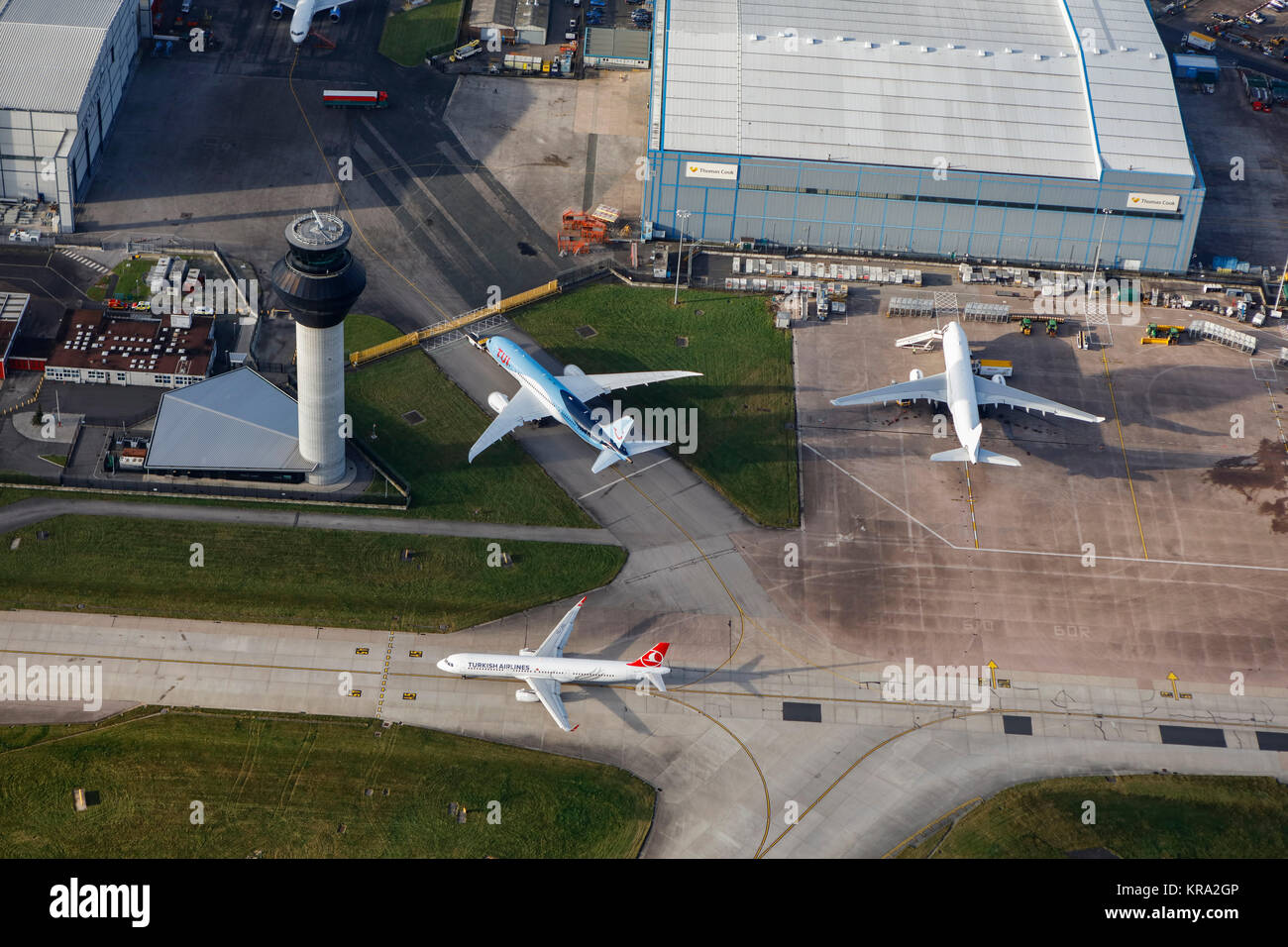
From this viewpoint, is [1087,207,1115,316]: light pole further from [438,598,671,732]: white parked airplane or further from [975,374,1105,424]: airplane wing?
[438,598,671,732]: white parked airplane

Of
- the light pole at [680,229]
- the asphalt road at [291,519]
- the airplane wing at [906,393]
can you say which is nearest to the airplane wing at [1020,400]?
the airplane wing at [906,393]

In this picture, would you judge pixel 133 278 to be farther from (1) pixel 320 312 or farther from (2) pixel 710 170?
(2) pixel 710 170

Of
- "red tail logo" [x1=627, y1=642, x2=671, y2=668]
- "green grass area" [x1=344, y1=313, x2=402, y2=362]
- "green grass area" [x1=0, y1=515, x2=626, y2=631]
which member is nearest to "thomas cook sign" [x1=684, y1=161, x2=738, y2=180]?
"green grass area" [x1=344, y1=313, x2=402, y2=362]

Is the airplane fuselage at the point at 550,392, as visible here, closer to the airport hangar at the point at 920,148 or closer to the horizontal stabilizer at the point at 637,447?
the horizontal stabilizer at the point at 637,447

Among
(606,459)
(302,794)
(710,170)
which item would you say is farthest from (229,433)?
(710,170)

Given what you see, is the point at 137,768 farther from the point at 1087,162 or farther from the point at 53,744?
the point at 1087,162

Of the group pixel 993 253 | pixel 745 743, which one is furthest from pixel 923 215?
pixel 745 743
